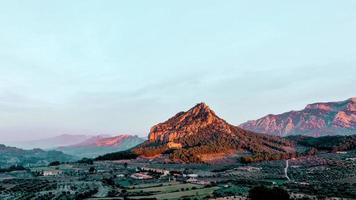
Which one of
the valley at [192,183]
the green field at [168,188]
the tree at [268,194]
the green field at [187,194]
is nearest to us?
the tree at [268,194]

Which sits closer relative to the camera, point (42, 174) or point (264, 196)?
point (264, 196)

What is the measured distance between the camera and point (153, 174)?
575ft

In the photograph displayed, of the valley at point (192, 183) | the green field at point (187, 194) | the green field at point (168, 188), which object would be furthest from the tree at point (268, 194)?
the green field at point (168, 188)

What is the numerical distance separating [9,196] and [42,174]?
73.9 metres

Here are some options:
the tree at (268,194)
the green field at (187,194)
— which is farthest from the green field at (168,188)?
the tree at (268,194)

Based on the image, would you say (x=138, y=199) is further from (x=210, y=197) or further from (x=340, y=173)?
(x=340, y=173)

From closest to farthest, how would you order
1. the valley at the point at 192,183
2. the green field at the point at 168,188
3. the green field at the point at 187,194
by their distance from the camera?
the green field at the point at 187,194 < the valley at the point at 192,183 < the green field at the point at 168,188

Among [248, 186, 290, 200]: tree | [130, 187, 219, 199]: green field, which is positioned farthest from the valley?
[248, 186, 290, 200]: tree

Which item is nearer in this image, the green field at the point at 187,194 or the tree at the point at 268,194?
the tree at the point at 268,194

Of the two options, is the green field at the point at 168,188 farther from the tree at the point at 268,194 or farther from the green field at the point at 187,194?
the tree at the point at 268,194

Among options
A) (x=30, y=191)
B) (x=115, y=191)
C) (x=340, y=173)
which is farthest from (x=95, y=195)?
(x=340, y=173)

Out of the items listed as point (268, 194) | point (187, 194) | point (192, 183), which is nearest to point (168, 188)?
point (192, 183)

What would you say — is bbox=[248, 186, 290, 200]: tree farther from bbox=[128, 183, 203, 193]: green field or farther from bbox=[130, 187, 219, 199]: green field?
bbox=[128, 183, 203, 193]: green field

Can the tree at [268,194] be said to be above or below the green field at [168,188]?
below
